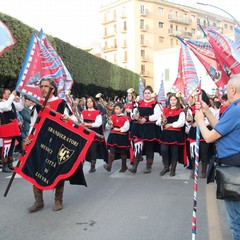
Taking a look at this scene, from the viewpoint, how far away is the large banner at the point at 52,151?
5.57 m

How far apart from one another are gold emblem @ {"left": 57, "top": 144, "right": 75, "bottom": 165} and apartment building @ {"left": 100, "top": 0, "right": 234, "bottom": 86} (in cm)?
6126

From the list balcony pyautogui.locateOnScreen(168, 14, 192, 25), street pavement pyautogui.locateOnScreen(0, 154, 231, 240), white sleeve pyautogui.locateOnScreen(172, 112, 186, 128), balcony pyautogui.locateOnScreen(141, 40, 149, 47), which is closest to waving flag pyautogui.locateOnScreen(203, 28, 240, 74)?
white sleeve pyautogui.locateOnScreen(172, 112, 186, 128)

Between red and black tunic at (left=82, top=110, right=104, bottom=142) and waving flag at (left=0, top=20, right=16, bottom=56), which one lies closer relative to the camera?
waving flag at (left=0, top=20, right=16, bottom=56)

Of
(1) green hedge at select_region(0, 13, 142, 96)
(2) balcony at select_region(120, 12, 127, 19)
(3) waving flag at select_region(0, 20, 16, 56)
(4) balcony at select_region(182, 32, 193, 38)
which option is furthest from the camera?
(4) balcony at select_region(182, 32, 193, 38)

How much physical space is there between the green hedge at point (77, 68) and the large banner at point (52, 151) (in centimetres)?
967

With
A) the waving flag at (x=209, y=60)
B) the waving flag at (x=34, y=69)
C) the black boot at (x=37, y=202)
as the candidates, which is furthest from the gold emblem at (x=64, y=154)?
the waving flag at (x=209, y=60)

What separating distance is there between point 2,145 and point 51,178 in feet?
12.7

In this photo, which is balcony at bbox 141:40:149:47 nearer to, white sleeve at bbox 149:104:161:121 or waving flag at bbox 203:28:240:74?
white sleeve at bbox 149:104:161:121

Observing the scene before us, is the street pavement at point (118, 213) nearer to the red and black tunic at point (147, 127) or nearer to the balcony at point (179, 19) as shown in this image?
the red and black tunic at point (147, 127)

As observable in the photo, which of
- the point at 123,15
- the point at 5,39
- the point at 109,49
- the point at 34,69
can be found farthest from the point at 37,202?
the point at 109,49

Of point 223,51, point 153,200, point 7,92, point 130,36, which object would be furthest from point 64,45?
point 130,36

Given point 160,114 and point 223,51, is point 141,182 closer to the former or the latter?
point 160,114

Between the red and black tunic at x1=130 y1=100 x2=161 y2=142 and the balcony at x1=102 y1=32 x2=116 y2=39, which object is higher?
the balcony at x1=102 y1=32 x2=116 y2=39

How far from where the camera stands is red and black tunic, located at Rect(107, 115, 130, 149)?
8805 mm
